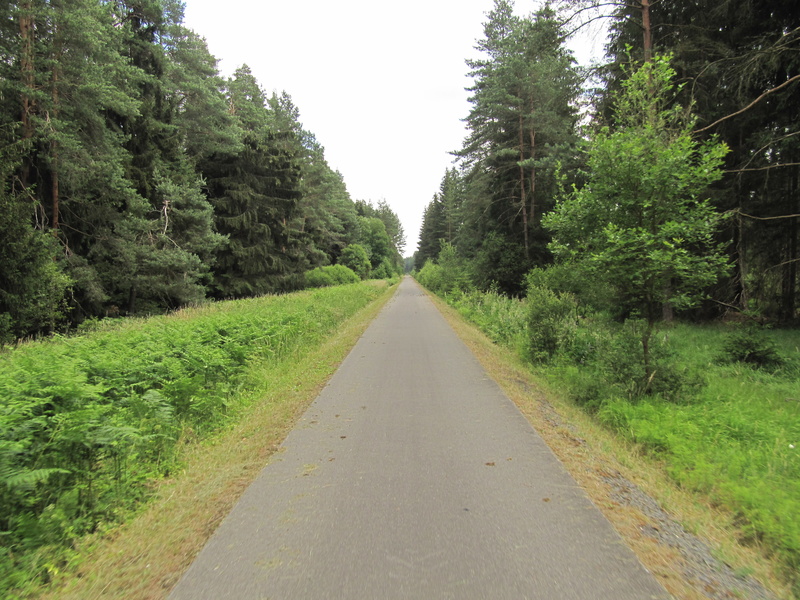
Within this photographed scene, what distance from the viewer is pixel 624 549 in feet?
9.54

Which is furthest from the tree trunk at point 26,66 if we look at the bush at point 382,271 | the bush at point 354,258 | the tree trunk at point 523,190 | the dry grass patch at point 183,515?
the bush at point 382,271

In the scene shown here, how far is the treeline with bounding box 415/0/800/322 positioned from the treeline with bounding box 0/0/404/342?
14.8 m

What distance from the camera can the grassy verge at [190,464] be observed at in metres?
2.64

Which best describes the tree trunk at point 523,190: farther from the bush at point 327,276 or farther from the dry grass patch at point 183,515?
the dry grass patch at point 183,515

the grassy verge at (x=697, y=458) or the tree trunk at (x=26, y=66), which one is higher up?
the tree trunk at (x=26, y=66)

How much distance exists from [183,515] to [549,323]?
7869 mm

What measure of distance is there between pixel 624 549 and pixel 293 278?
106 ft

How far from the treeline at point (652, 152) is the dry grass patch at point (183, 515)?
5269 millimetres

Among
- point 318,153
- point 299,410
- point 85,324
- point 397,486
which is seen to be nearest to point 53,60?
point 85,324

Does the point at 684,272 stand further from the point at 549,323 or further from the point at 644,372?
the point at 549,323

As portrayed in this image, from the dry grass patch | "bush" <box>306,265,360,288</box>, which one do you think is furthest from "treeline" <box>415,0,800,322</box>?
"bush" <box>306,265,360,288</box>

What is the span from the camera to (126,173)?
19.9 meters

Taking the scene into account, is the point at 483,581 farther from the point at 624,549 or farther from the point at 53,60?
the point at 53,60

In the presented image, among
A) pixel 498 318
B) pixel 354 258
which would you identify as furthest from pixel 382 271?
pixel 498 318
